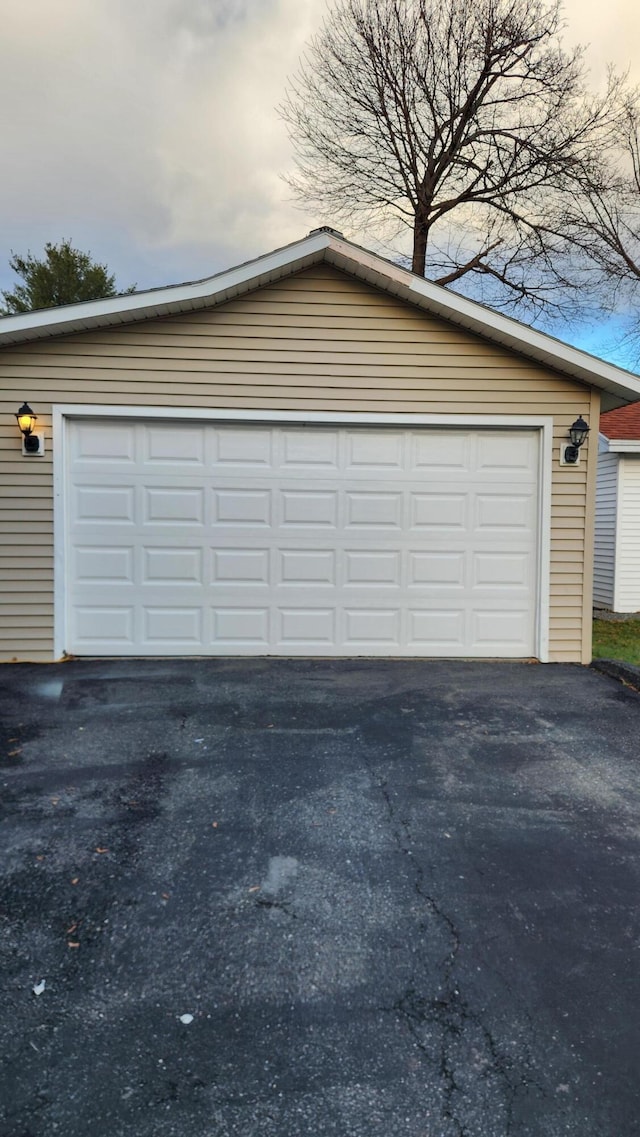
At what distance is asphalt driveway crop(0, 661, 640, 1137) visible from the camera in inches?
60.3

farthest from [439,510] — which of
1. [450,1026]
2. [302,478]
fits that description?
[450,1026]

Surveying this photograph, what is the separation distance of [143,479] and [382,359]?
8.52 feet

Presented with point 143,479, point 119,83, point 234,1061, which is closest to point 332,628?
point 143,479

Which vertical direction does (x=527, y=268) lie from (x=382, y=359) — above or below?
above

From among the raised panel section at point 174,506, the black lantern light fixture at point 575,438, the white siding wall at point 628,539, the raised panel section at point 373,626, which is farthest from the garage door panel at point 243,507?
the white siding wall at point 628,539

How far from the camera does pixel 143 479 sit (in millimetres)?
5895

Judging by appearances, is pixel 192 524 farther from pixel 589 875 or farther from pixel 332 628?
pixel 589 875

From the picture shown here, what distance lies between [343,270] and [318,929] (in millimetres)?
5531

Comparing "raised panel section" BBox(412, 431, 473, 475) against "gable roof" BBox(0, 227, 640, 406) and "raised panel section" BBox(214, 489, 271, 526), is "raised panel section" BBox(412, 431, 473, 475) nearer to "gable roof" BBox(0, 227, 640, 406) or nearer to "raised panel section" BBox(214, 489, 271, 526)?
"gable roof" BBox(0, 227, 640, 406)

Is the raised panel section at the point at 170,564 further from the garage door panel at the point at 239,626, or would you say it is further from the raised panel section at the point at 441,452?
→ the raised panel section at the point at 441,452

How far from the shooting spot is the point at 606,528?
10.9 metres

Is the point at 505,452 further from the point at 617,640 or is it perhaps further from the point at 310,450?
the point at 617,640

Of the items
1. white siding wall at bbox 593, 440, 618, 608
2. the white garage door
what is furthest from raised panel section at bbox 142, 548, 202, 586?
white siding wall at bbox 593, 440, 618, 608

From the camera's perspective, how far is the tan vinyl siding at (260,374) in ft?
18.9
